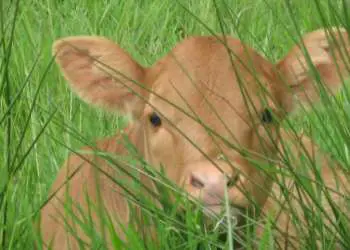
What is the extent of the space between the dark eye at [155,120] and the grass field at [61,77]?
238 millimetres

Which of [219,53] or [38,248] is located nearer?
[38,248]

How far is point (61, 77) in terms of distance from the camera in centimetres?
505

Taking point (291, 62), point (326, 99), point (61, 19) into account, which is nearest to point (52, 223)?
point (291, 62)

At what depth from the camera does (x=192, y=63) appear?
12.1 ft

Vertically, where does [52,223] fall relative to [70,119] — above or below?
below

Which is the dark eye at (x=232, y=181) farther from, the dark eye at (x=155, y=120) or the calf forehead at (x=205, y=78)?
the dark eye at (x=155, y=120)

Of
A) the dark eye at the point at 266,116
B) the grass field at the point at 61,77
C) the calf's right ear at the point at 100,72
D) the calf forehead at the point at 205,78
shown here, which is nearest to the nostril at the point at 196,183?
the grass field at the point at 61,77

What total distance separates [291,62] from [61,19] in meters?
2.04

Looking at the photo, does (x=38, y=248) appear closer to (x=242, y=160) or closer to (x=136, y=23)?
(x=242, y=160)

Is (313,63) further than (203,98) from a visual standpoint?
Yes

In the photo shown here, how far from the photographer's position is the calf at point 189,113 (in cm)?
327

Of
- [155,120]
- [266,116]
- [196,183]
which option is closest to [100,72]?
[155,120]

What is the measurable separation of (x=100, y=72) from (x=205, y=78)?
0.48m

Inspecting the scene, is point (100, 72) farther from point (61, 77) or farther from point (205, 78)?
point (61, 77)
